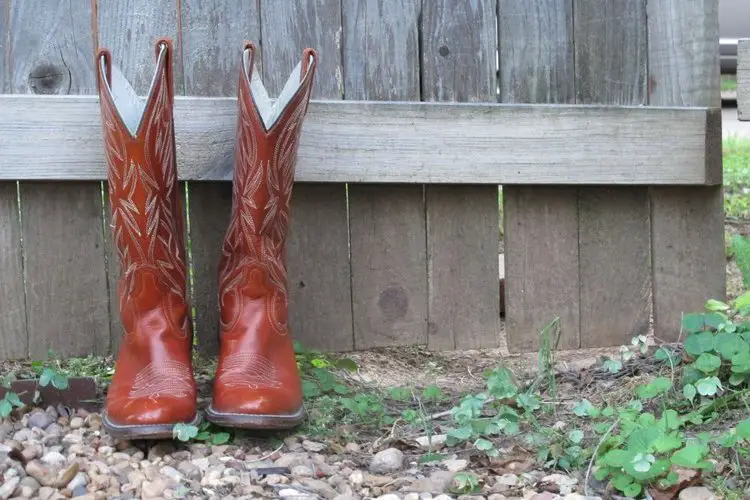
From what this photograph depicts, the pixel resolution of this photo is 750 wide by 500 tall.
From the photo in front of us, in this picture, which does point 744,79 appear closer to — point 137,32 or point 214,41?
point 214,41

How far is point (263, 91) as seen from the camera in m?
2.16

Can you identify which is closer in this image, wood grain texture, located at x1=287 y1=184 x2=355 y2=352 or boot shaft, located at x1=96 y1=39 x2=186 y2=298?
boot shaft, located at x1=96 y1=39 x2=186 y2=298

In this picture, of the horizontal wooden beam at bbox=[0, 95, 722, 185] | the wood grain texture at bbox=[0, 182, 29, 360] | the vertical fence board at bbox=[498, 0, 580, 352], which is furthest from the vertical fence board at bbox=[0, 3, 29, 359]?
the vertical fence board at bbox=[498, 0, 580, 352]

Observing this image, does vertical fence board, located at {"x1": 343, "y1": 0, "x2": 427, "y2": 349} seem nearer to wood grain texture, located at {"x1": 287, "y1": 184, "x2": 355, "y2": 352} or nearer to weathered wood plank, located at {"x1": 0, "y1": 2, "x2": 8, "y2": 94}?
wood grain texture, located at {"x1": 287, "y1": 184, "x2": 355, "y2": 352}

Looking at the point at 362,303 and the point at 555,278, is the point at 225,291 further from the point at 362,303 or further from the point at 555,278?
the point at 555,278

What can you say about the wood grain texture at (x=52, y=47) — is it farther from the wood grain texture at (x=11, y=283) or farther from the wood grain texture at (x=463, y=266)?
the wood grain texture at (x=463, y=266)

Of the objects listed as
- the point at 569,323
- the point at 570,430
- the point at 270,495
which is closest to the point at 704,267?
the point at 569,323

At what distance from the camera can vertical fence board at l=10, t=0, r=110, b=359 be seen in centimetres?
233

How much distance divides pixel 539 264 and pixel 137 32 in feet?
3.87

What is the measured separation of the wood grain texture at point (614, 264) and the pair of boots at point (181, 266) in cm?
88

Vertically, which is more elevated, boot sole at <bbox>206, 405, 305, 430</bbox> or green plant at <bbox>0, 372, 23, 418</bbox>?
green plant at <bbox>0, 372, 23, 418</bbox>

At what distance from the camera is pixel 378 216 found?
2.48m

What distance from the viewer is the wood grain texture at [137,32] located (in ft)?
7.72

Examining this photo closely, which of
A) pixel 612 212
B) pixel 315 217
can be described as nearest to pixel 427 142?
pixel 315 217
